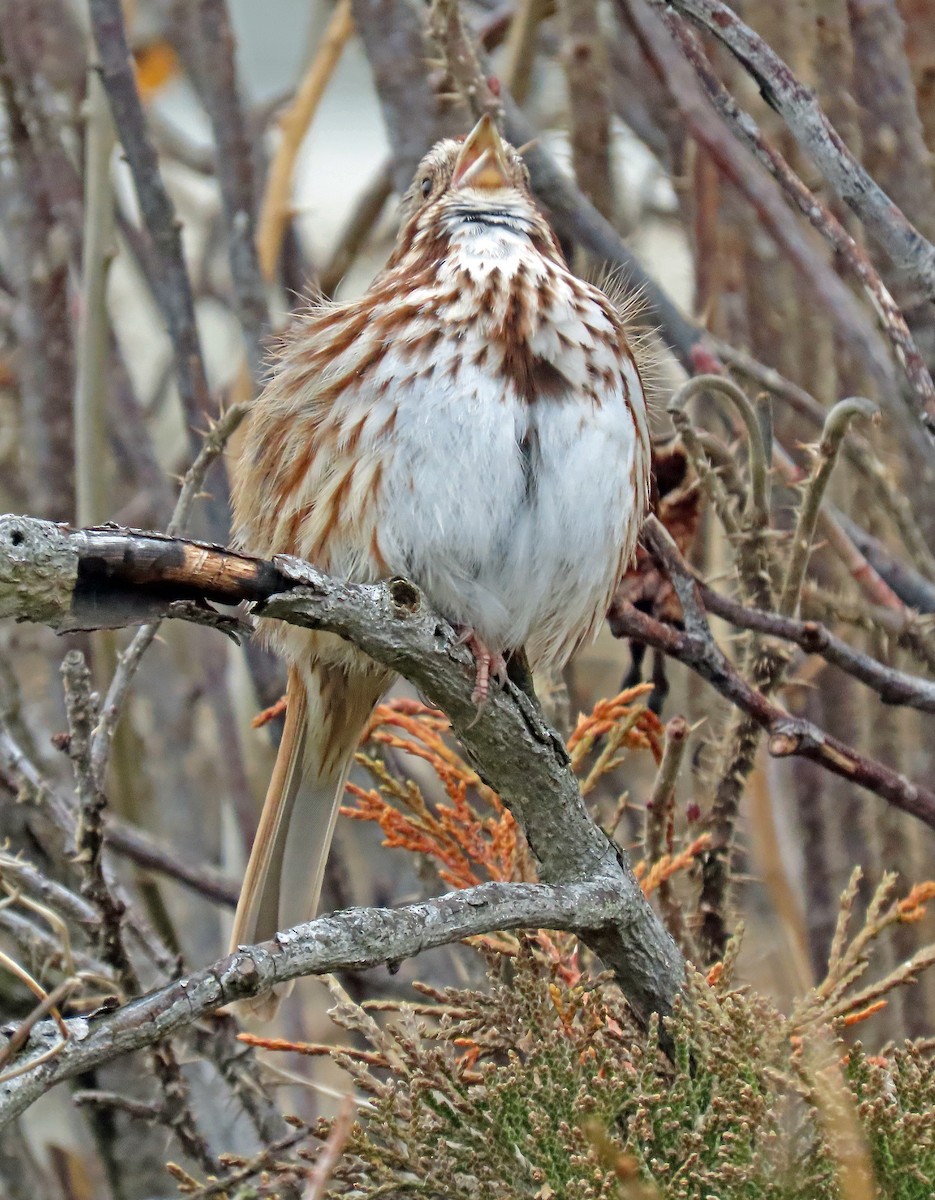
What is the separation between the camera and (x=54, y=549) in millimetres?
1327

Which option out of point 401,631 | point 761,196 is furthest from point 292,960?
point 761,196

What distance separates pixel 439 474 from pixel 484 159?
67 cm

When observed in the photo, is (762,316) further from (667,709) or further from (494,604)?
(494,604)

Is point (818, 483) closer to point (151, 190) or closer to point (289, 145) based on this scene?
point (151, 190)

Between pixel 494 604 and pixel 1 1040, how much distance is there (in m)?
1.06

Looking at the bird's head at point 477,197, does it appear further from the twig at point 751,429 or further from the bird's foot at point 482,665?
the bird's foot at point 482,665

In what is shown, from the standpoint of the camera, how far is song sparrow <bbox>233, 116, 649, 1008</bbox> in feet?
7.13

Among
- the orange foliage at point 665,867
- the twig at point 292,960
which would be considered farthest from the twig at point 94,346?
the twig at point 292,960

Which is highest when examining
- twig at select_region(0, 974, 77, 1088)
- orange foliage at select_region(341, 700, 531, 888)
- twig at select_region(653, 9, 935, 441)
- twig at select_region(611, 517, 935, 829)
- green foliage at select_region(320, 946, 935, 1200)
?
twig at select_region(653, 9, 935, 441)

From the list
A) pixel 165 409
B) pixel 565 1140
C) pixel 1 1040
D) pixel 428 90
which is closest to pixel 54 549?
pixel 1 1040

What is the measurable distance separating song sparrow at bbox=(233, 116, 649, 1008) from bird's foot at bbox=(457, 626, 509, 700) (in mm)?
12

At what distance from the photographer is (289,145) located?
353 centimetres

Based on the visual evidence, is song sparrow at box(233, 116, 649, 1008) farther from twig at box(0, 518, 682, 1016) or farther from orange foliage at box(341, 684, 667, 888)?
twig at box(0, 518, 682, 1016)

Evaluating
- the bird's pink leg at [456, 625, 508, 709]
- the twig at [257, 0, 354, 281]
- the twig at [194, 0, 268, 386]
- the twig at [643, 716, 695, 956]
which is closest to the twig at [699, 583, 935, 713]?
the twig at [643, 716, 695, 956]
